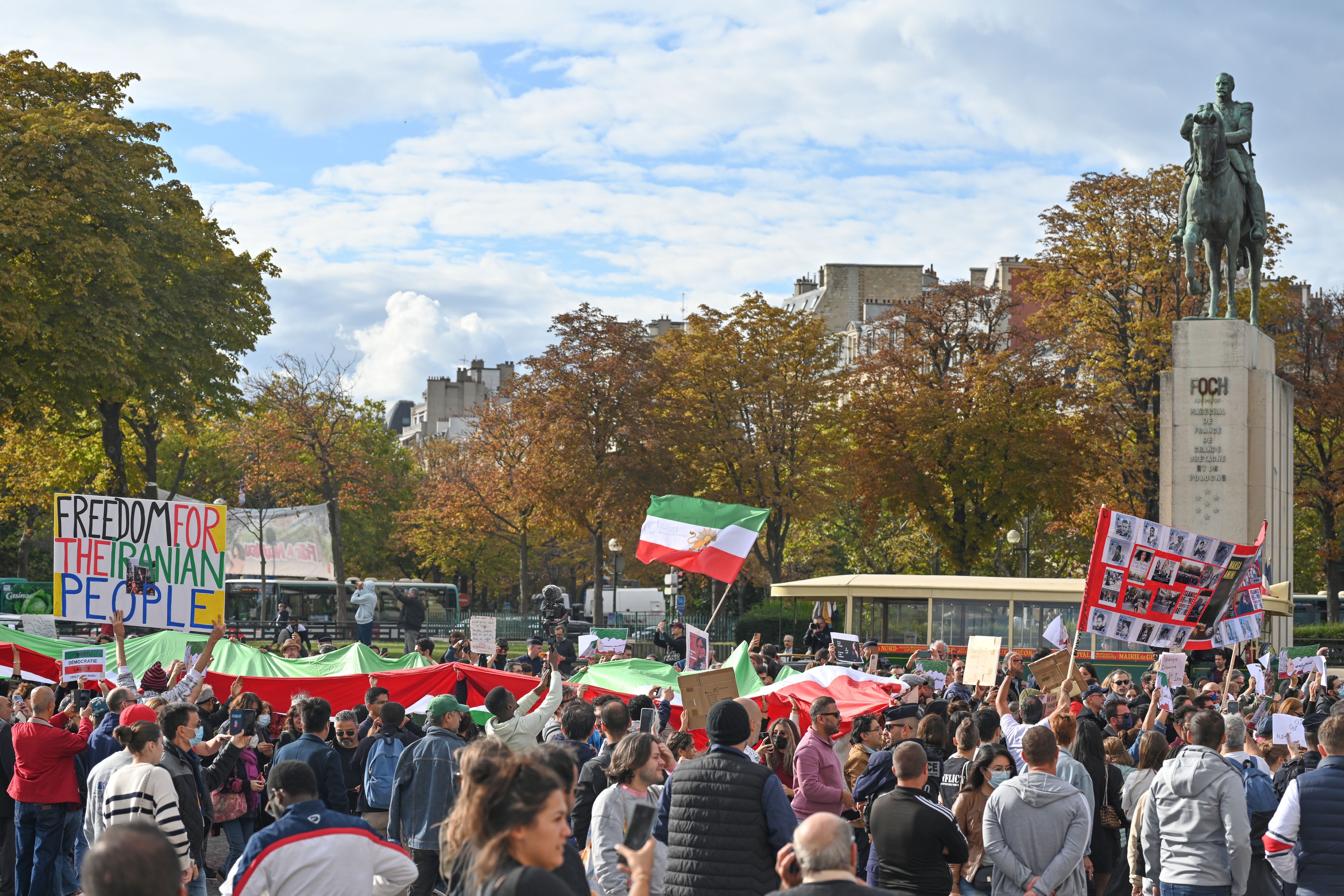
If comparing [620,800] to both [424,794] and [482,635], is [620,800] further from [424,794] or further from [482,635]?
[482,635]

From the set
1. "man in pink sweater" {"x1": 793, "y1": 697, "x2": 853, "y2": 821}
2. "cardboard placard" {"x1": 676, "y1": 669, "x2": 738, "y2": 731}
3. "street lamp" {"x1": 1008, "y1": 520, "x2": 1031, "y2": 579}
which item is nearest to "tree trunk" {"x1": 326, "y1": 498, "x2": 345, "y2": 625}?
"street lamp" {"x1": 1008, "y1": 520, "x2": 1031, "y2": 579}

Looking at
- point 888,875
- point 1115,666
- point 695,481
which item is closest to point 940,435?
point 695,481

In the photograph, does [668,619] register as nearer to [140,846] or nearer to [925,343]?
[925,343]

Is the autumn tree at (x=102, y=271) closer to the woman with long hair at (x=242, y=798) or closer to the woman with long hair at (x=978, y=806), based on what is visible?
the woman with long hair at (x=242, y=798)

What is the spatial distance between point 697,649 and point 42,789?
7.76 meters

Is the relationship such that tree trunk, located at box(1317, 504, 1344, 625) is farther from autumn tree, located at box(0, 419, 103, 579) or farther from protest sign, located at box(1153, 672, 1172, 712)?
autumn tree, located at box(0, 419, 103, 579)

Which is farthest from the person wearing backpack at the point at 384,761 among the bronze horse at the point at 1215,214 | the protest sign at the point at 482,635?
the bronze horse at the point at 1215,214

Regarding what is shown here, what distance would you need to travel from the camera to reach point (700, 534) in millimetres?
17438

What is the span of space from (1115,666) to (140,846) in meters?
25.3

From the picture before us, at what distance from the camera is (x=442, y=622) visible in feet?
157

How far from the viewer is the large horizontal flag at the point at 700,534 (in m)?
17.1

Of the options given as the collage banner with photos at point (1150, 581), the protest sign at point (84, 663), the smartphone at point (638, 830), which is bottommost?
the protest sign at point (84, 663)

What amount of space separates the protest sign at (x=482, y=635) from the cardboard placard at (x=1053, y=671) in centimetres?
936

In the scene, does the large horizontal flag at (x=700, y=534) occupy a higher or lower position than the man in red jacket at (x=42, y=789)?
higher
